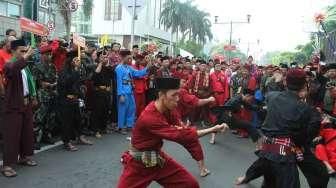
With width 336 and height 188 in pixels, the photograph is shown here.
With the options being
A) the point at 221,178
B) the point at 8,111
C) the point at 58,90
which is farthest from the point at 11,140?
the point at 221,178

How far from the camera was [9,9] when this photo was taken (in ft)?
92.7

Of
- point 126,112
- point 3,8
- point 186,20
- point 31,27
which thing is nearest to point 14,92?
point 31,27

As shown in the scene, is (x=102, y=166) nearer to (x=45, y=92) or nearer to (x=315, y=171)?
(x=45, y=92)

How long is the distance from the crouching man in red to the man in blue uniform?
663cm

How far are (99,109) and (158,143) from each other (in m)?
6.42

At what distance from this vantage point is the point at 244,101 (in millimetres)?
7836

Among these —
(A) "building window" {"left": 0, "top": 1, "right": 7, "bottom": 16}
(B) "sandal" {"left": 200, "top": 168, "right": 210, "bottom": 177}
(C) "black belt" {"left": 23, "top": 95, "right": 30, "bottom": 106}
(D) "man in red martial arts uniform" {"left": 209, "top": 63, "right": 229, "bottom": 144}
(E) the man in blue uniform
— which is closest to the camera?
(C) "black belt" {"left": 23, "top": 95, "right": 30, "bottom": 106}

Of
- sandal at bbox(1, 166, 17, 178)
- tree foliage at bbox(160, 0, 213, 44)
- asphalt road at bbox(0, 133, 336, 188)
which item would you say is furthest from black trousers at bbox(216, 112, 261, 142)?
tree foliage at bbox(160, 0, 213, 44)

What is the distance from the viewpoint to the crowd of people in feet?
17.6

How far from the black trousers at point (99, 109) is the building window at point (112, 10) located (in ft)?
173

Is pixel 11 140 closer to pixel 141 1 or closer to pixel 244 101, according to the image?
pixel 244 101

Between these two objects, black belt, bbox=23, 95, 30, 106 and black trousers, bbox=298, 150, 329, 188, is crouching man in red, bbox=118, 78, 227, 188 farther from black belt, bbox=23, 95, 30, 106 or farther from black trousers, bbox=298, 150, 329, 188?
black belt, bbox=23, 95, 30, 106

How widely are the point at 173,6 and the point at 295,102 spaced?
2442 inches

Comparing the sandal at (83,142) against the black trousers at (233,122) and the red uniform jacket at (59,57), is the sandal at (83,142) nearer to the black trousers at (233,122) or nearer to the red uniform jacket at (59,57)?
the red uniform jacket at (59,57)
